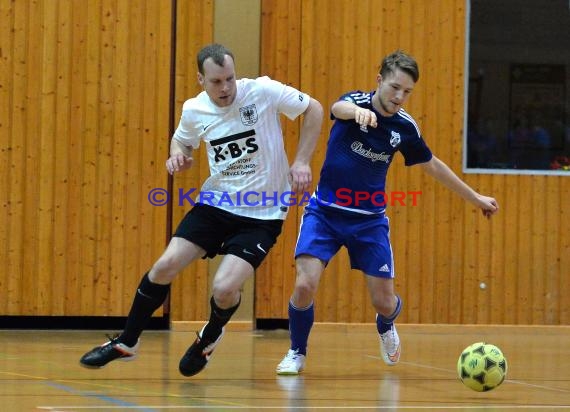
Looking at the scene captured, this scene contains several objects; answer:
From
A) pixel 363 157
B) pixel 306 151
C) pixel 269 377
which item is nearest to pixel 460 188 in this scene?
pixel 363 157

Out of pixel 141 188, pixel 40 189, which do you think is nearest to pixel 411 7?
pixel 141 188

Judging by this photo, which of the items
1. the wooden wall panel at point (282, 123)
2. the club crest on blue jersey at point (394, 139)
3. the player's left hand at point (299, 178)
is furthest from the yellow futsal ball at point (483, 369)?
the wooden wall panel at point (282, 123)

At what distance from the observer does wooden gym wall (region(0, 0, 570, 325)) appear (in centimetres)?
1035

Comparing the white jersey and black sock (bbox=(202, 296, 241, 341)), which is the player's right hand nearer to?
the white jersey

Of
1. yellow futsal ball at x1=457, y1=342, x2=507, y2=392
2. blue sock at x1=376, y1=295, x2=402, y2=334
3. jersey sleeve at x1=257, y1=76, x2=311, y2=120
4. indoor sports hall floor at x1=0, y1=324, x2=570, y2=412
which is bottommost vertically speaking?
indoor sports hall floor at x1=0, y1=324, x2=570, y2=412

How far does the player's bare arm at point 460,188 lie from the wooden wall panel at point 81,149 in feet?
12.9

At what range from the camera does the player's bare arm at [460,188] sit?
6.99 m

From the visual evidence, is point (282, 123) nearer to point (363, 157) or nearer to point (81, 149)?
point (81, 149)

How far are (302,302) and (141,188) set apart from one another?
381 cm

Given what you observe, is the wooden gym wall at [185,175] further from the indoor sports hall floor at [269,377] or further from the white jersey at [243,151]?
the white jersey at [243,151]

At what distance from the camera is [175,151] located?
21.6 ft

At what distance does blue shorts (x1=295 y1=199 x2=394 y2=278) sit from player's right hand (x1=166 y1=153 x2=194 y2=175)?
1.02 metres

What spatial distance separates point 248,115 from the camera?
263 inches

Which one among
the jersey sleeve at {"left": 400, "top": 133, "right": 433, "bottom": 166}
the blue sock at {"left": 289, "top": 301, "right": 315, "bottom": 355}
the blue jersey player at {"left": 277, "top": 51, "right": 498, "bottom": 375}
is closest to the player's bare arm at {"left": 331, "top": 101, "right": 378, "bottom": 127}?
the blue jersey player at {"left": 277, "top": 51, "right": 498, "bottom": 375}
